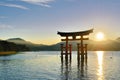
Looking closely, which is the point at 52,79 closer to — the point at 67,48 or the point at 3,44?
the point at 67,48

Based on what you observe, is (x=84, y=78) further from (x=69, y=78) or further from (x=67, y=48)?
(x=67, y=48)

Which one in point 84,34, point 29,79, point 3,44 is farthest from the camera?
point 3,44

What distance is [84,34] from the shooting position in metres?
49.9

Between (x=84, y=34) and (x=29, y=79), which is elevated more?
(x=84, y=34)

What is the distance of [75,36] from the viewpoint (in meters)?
51.4

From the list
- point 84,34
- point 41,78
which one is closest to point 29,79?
point 41,78

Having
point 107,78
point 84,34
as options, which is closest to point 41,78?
point 107,78

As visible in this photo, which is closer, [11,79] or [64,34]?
[11,79]

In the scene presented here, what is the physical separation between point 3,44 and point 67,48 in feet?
311

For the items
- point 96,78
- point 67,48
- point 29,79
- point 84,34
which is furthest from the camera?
point 67,48

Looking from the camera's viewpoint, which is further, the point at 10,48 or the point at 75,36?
the point at 10,48

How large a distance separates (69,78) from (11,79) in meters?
6.75

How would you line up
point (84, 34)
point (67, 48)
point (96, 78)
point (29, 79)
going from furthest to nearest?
point (67, 48), point (84, 34), point (96, 78), point (29, 79)

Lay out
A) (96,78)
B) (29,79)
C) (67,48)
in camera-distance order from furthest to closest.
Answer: (67,48), (96,78), (29,79)
